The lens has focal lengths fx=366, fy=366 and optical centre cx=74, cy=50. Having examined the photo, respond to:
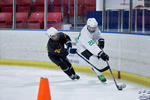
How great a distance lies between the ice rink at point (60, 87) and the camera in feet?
14.9

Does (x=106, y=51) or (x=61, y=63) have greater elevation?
(x=106, y=51)

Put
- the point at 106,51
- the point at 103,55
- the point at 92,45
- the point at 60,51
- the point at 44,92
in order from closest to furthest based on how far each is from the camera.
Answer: the point at 44,92 → the point at 103,55 → the point at 92,45 → the point at 60,51 → the point at 106,51

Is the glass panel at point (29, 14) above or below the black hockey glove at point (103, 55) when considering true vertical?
above

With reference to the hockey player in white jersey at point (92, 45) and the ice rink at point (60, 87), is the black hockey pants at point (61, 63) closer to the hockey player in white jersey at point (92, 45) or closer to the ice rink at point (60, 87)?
the ice rink at point (60, 87)

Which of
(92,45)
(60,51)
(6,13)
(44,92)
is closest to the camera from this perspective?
(44,92)

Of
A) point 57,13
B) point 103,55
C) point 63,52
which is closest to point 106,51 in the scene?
point 63,52

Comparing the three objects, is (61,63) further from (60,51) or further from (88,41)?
(88,41)

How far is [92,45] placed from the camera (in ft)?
17.4

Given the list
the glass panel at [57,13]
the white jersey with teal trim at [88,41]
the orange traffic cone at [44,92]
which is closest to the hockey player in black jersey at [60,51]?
the white jersey with teal trim at [88,41]

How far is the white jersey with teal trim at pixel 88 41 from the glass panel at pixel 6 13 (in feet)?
8.67

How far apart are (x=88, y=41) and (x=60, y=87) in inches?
30.9

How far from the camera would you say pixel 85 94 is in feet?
15.4

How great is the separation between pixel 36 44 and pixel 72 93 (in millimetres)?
2827

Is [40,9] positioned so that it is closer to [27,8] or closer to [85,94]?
[27,8]
